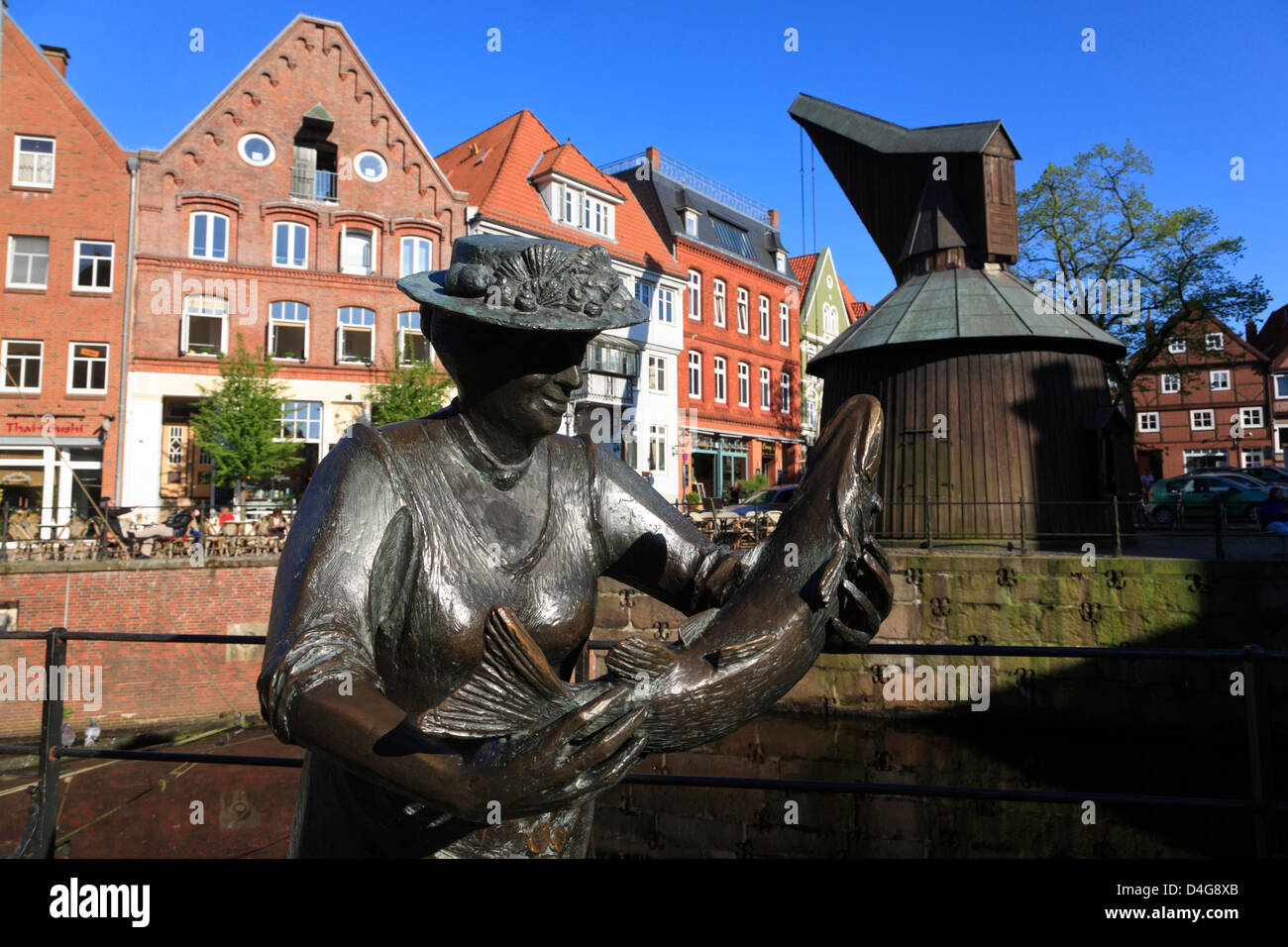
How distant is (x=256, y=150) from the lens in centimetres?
2095

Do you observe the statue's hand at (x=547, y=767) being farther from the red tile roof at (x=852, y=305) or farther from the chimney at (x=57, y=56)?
the red tile roof at (x=852, y=305)

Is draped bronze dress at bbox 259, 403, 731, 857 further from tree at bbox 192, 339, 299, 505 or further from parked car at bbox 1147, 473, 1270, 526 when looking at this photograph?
parked car at bbox 1147, 473, 1270, 526

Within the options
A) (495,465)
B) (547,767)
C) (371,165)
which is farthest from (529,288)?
(371,165)

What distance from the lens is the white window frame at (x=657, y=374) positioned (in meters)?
29.8

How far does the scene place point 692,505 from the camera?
997 inches

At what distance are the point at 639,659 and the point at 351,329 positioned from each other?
22.3 meters

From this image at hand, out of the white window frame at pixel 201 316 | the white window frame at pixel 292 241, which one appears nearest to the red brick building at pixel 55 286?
the white window frame at pixel 201 316

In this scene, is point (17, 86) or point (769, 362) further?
point (769, 362)

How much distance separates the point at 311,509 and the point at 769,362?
35.4 m

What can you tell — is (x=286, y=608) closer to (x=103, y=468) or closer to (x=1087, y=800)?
(x=1087, y=800)

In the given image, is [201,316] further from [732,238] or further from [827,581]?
[827,581]

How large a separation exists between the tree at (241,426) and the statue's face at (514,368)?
19.0m

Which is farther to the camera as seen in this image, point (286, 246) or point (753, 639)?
point (286, 246)
